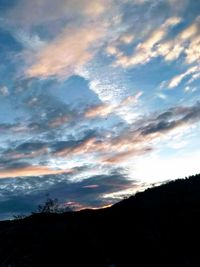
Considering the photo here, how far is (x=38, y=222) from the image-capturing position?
5041 centimetres

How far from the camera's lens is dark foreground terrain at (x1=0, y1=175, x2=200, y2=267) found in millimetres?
35438

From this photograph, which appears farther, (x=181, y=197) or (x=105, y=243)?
(x=181, y=197)

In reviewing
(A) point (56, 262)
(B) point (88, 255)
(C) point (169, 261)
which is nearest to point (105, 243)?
(B) point (88, 255)

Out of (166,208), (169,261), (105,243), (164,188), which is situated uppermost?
(164,188)

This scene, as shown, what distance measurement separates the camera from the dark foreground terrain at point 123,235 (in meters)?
35.4

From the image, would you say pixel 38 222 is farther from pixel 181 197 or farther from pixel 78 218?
pixel 181 197

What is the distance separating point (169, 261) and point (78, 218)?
17.2 m

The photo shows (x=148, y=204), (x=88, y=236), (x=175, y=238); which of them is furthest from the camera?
(x=148, y=204)


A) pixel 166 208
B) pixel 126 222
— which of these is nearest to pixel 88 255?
pixel 126 222

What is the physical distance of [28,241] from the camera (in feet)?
143

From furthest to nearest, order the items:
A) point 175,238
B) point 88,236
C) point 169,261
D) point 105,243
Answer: point 88,236 < point 105,243 < point 175,238 < point 169,261

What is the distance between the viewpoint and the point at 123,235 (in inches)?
1563

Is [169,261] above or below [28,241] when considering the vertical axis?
below

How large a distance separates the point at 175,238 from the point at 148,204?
8.86 m
